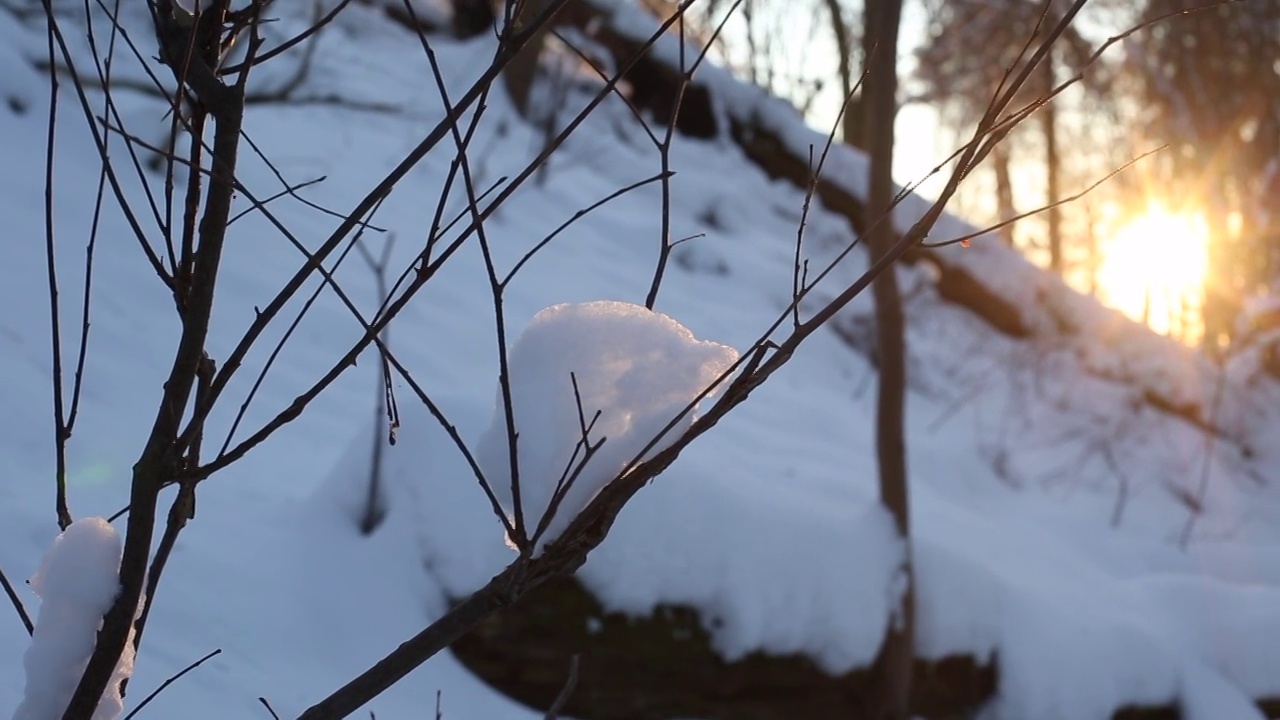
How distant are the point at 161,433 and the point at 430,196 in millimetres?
6685

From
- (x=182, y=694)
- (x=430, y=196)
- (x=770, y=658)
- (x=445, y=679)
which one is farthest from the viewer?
(x=430, y=196)

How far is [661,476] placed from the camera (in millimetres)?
3049

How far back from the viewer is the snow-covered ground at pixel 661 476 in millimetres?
2783

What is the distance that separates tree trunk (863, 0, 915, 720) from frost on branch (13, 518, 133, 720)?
239 cm

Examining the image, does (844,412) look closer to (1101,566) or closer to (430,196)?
(1101,566)

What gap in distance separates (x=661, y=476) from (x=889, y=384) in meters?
0.82

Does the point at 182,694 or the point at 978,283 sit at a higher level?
the point at 978,283

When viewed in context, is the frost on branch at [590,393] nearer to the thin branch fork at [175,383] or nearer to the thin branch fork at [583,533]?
the thin branch fork at [583,533]

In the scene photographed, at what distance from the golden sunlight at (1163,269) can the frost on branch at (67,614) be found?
865 centimetres

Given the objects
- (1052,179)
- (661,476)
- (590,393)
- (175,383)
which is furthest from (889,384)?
(1052,179)

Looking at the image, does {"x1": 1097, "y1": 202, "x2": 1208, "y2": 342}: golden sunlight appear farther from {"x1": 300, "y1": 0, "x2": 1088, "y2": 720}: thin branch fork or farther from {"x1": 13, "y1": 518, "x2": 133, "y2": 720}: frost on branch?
{"x1": 13, "y1": 518, "x2": 133, "y2": 720}: frost on branch

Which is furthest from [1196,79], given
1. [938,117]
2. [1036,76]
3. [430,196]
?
[430,196]

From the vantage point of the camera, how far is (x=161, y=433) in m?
0.91

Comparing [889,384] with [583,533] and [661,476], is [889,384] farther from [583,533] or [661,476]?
[583,533]
